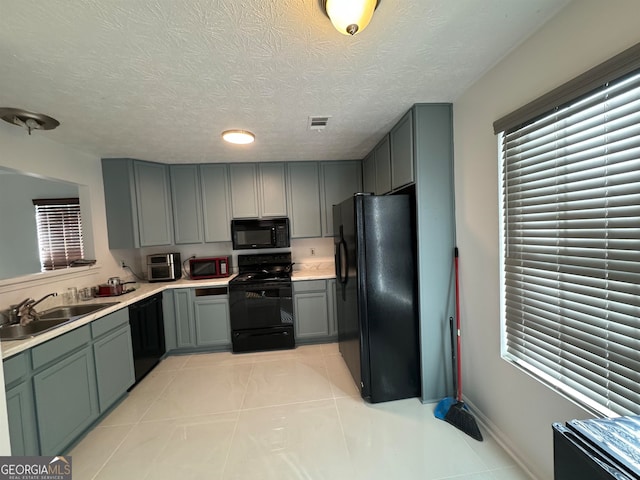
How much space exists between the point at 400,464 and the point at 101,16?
2761mm

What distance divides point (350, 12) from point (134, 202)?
10.2 ft

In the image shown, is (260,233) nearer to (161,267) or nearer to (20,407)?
(161,267)

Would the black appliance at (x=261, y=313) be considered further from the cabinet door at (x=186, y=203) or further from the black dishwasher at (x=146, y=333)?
the cabinet door at (x=186, y=203)

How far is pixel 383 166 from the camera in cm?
260

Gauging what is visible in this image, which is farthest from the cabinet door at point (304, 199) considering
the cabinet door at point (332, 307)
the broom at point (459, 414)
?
the broom at point (459, 414)

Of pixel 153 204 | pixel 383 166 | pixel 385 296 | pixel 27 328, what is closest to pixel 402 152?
pixel 383 166

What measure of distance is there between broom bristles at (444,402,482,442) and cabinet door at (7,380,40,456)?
2660 mm

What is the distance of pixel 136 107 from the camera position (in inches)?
69.4

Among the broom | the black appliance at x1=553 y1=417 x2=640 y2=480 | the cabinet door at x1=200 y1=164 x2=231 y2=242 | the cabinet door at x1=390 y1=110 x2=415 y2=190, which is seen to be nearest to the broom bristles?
the broom

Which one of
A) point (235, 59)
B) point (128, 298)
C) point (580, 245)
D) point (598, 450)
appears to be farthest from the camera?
point (128, 298)

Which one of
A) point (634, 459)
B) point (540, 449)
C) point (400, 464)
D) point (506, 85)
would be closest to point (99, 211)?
point (400, 464)

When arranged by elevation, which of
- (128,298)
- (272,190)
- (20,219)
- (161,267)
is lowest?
(128,298)

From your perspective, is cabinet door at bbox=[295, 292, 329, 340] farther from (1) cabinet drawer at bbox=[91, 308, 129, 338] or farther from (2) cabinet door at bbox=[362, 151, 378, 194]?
(1) cabinet drawer at bbox=[91, 308, 129, 338]

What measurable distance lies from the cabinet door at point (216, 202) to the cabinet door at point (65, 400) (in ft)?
5.85
